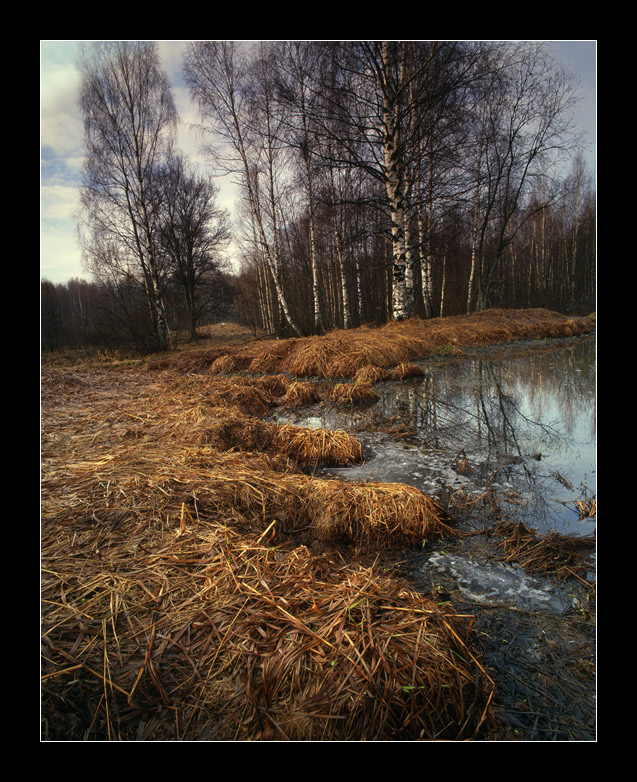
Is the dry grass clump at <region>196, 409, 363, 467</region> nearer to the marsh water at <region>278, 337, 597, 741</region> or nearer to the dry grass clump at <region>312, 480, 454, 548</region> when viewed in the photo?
the marsh water at <region>278, 337, 597, 741</region>

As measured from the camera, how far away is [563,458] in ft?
10.8

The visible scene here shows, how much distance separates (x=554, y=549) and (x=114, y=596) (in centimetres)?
217

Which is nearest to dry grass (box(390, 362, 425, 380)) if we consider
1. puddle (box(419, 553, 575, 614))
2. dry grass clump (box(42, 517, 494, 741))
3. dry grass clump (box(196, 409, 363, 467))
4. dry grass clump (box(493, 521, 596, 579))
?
dry grass clump (box(196, 409, 363, 467))

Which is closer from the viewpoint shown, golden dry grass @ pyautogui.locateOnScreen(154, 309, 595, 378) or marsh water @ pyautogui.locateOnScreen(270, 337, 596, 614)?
marsh water @ pyautogui.locateOnScreen(270, 337, 596, 614)

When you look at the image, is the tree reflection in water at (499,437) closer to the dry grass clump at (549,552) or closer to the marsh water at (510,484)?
the marsh water at (510,484)

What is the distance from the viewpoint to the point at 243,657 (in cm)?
125

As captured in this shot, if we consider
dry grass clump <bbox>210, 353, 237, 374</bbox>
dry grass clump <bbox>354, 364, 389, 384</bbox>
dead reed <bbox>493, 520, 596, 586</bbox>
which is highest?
dry grass clump <bbox>210, 353, 237, 374</bbox>

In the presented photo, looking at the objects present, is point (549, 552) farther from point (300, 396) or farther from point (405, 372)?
point (405, 372)

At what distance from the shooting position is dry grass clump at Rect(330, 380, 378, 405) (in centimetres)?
579

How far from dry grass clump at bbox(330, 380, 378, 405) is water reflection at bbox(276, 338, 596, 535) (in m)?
0.19

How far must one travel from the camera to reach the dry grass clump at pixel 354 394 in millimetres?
5785

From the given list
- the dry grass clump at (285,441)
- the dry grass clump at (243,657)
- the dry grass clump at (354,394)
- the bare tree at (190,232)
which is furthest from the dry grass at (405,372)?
the bare tree at (190,232)

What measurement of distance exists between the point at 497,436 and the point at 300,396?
9.31 feet

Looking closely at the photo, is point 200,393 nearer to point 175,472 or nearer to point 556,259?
point 175,472
